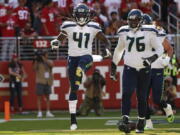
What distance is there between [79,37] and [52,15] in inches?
257

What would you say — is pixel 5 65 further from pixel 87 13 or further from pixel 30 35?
pixel 87 13

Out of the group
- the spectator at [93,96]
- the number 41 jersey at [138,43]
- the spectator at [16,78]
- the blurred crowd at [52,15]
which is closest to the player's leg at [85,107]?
the spectator at [93,96]

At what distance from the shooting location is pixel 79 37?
11828 millimetres

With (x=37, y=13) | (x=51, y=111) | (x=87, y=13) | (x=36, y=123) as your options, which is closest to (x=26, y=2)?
(x=37, y=13)

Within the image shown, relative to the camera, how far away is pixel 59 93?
58.9 ft

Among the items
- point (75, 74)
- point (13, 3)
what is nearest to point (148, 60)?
point (75, 74)

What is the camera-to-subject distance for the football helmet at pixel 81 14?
1171 cm

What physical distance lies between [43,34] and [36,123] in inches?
179

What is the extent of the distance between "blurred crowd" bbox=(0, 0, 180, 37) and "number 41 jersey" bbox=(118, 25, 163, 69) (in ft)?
23.9

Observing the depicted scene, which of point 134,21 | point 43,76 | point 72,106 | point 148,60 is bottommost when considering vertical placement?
point 72,106

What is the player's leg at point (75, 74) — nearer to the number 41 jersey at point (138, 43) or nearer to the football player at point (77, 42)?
the football player at point (77, 42)

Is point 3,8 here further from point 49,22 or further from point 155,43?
point 155,43

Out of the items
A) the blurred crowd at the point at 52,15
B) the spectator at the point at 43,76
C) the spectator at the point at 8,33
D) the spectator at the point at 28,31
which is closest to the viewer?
the spectator at the point at 43,76

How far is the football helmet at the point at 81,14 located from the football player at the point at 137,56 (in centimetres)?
148
